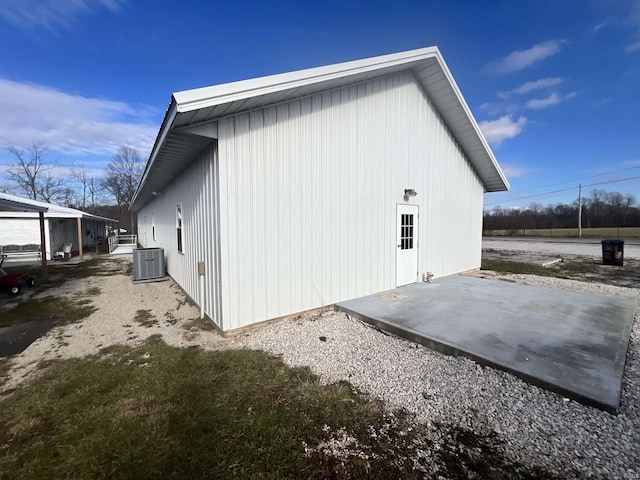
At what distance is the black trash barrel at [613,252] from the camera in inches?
444

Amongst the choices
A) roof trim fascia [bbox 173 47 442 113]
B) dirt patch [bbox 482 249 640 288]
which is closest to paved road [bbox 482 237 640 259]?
dirt patch [bbox 482 249 640 288]

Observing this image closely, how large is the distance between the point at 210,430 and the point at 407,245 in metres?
5.98

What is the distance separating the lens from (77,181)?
38469 mm

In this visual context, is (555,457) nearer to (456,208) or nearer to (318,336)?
(318,336)

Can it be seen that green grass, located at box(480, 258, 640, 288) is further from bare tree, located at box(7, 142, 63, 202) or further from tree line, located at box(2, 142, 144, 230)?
bare tree, located at box(7, 142, 63, 202)

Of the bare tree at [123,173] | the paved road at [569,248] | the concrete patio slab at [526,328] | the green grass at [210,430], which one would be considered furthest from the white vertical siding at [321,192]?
the bare tree at [123,173]

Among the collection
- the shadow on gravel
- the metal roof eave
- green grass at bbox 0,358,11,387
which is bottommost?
green grass at bbox 0,358,11,387

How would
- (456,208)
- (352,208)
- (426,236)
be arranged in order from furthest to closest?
(456,208) < (426,236) < (352,208)

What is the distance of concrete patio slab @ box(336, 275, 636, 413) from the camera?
287 cm

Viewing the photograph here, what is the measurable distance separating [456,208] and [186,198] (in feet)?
25.7

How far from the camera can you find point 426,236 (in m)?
7.62

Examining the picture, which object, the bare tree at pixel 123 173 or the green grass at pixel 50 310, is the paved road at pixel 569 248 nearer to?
the green grass at pixel 50 310

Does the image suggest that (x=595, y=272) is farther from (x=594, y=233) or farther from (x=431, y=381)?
(x=594, y=233)

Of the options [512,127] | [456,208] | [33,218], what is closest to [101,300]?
[456,208]
